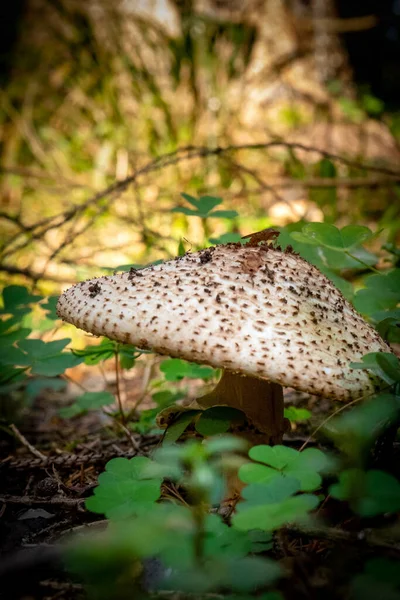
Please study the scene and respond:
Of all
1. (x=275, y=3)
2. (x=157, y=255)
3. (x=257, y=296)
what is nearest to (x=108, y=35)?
(x=275, y=3)

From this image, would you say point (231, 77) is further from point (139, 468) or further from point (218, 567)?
point (218, 567)

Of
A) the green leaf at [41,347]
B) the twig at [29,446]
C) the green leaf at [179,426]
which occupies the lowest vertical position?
the twig at [29,446]

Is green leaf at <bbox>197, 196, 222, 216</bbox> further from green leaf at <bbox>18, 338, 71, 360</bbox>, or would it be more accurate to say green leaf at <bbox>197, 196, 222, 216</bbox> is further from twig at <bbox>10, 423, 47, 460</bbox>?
twig at <bbox>10, 423, 47, 460</bbox>

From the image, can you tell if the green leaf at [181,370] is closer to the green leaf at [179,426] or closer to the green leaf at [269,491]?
the green leaf at [179,426]

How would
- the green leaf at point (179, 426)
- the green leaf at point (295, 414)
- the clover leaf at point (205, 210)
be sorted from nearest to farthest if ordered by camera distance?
1. the green leaf at point (179, 426)
2. the green leaf at point (295, 414)
3. the clover leaf at point (205, 210)

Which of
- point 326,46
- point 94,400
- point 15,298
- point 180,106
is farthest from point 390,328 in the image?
point 326,46

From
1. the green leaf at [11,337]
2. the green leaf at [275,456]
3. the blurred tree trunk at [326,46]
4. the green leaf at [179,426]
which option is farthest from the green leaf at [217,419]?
the blurred tree trunk at [326,46]

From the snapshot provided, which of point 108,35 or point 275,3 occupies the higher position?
point 275,3

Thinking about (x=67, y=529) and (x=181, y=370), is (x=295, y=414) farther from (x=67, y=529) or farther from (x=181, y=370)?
(x=67, y=529)
